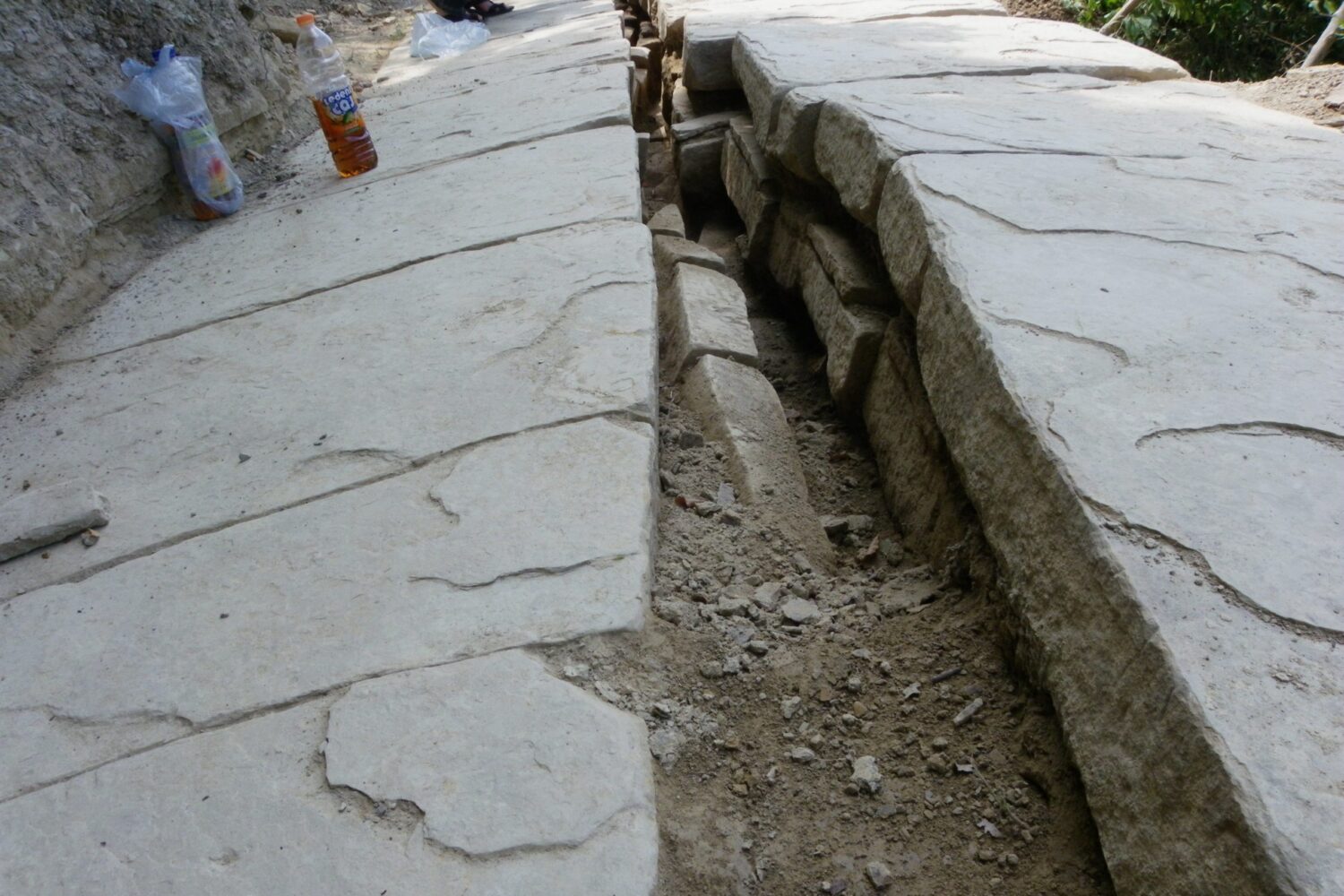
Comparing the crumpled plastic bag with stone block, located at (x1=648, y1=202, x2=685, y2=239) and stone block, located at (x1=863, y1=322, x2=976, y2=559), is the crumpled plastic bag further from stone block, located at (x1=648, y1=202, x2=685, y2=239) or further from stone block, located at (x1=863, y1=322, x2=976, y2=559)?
stone block, located at (x1=863, y1=322, x2=976, y2=559)

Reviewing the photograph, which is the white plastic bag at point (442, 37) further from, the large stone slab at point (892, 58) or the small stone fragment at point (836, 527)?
the small stone fragment at point (836, 527)

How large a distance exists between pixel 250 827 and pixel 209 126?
7.43ft

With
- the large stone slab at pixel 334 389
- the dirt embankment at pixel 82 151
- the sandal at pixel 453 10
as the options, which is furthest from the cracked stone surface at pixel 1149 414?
the sandal at pixel 453 10

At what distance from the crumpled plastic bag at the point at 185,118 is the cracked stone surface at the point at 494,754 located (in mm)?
2073

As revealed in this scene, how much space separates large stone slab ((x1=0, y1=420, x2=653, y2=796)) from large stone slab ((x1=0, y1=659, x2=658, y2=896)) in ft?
0.17

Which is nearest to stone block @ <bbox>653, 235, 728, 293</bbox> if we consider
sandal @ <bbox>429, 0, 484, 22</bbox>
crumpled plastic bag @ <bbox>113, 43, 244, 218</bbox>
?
crumpled plastic bag @ <bbox>113, 43, 244, 218</bbox>

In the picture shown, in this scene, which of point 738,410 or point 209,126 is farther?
point 209,126

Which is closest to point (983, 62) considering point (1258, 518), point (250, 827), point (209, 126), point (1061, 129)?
point (1061, 129)

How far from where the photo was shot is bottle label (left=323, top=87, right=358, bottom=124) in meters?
2.62

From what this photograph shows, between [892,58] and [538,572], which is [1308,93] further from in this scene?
[538,572]

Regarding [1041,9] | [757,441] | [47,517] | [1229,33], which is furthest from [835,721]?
[1041,9]

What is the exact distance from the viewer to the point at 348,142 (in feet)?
8.89

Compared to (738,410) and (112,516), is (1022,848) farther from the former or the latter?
(112,516)

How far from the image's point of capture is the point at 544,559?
1.22 meters
